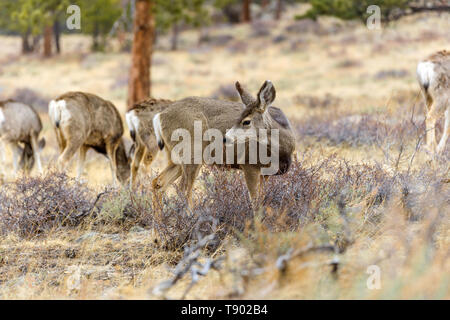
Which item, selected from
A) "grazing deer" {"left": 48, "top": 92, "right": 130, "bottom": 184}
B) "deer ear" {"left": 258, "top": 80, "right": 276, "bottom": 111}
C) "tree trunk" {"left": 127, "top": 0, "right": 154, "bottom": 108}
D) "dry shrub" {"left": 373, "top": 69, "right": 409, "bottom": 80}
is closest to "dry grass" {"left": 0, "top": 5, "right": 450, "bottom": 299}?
"grazing deer" {"left": 48, "top": 92, "right": 130, "bottom": 184}

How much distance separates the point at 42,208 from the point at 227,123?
239 centimetres

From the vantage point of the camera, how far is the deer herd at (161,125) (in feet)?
20.3

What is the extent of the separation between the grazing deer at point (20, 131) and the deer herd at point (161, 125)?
0.02 m

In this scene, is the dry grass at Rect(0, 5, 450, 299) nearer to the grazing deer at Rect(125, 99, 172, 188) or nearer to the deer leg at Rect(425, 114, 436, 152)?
the deer leg at Rect(425, 114, 436, 152)

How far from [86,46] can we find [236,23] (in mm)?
13188

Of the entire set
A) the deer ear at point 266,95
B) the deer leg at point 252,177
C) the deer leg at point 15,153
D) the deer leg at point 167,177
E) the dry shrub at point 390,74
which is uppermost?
the deer ear at point 266,95

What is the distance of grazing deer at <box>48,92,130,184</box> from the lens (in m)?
9.28

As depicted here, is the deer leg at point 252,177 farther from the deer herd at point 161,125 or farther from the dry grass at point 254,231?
the dry grass at point 254,231

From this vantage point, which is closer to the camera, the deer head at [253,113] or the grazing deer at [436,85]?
the deer head at [253,113]

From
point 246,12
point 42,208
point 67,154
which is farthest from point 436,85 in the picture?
point 246,12

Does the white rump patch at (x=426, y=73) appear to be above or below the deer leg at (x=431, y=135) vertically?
above

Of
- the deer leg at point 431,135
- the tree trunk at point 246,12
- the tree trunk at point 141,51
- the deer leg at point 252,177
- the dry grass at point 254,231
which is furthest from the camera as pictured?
the tree trunk at point 246,12

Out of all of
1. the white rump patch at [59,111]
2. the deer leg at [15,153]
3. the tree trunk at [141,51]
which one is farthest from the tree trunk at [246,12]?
the white rump patch at [59,111]
